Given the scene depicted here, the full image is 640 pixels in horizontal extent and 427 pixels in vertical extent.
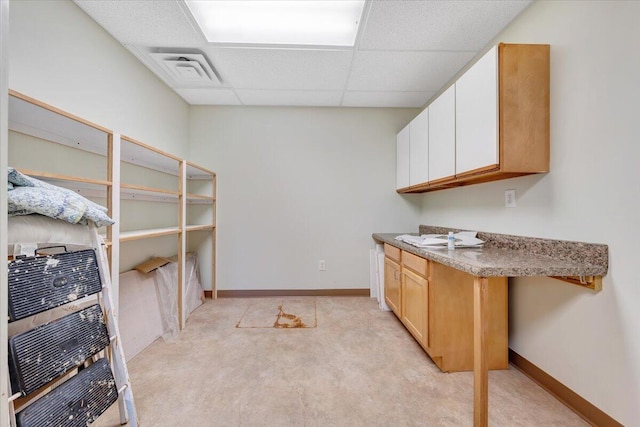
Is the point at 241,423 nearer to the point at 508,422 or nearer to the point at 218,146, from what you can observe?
the point at 508,422

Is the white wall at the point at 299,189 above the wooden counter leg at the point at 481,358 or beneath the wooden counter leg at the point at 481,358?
above

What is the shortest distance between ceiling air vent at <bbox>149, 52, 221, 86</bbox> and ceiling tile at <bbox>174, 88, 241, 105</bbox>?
0.48 feet

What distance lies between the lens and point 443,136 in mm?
1970

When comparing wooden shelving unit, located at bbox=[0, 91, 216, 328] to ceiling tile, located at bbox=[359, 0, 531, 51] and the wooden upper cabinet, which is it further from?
the wooden upper cabinet

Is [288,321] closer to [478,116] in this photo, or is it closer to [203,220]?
[203,220]

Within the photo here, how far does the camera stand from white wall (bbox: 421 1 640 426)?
42.7 inches

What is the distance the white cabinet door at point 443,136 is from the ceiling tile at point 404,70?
0.42 m

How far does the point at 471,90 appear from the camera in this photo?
1622mm

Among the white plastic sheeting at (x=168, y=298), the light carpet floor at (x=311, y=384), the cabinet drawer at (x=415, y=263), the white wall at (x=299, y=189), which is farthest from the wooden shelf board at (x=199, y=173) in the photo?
the cabinet drawer at (x=415, y=263)

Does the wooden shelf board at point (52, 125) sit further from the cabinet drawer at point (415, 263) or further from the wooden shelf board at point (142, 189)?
the cabinet drawer at point (415, 263)

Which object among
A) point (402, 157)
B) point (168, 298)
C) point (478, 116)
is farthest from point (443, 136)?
point (168, 298)

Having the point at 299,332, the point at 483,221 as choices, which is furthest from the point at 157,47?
the point at 483,221

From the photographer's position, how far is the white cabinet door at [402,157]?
2.74m

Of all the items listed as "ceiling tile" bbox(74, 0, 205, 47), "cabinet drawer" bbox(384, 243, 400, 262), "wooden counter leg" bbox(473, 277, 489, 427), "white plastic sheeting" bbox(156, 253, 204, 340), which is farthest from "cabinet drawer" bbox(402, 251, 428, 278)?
"ceiling tile" bbox(74, 0, 205, 47)
